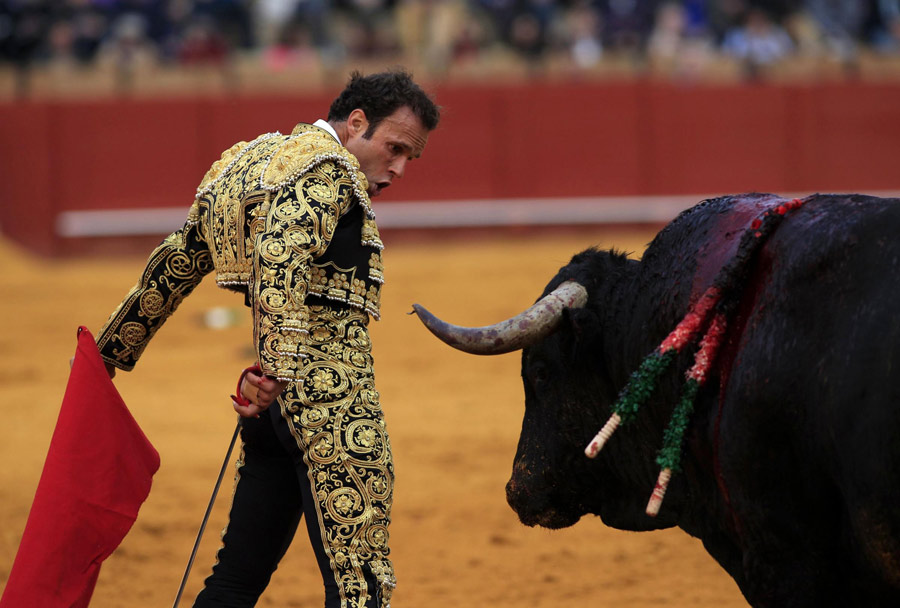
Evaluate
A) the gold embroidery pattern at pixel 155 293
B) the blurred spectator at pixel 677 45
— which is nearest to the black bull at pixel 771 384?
the gold embroidery pattern at pixel 155 293

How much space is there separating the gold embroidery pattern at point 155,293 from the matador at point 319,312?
78 mm

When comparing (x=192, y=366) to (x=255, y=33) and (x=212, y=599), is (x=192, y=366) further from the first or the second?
(x=255, y=33)

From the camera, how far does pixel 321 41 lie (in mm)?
12844

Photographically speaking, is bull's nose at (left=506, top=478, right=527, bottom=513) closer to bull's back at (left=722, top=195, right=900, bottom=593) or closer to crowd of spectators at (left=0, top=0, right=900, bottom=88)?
bull's back at (left=722, top=195, right=900, bottom=593)

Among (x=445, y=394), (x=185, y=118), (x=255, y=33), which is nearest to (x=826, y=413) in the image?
(x=445, y=394)

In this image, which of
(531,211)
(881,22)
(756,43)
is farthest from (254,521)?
(881,22)

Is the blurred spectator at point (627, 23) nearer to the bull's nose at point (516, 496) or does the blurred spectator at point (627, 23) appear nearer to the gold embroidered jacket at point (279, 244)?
the bull's nose at point (516, 496)

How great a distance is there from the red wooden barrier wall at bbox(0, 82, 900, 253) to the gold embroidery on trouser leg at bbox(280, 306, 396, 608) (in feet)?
32.6

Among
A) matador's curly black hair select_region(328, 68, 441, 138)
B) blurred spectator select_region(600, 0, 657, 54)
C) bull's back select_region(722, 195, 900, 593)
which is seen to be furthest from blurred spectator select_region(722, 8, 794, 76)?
bull's back select_region(722, 195, 900, 593)

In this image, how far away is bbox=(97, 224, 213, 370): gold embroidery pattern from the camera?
2.80 meters

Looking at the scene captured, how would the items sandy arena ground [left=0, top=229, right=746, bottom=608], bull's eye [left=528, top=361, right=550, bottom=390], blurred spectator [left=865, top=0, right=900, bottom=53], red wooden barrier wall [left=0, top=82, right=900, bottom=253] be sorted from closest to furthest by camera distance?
bull's eye [left=528, top=361, right=550, bottom=390], sandy arena ground [left=0, top=229, right=746, bottom=608], red wooden barrier wall [left=0, top=82, right=900, bottom=253], blurred spectator [left=865, top=0, right=900, bottom=53]

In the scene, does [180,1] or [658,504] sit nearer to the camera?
[658,504]

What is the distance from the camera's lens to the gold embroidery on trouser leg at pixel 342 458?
2498 millimetres

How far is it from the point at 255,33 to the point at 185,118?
141cm
